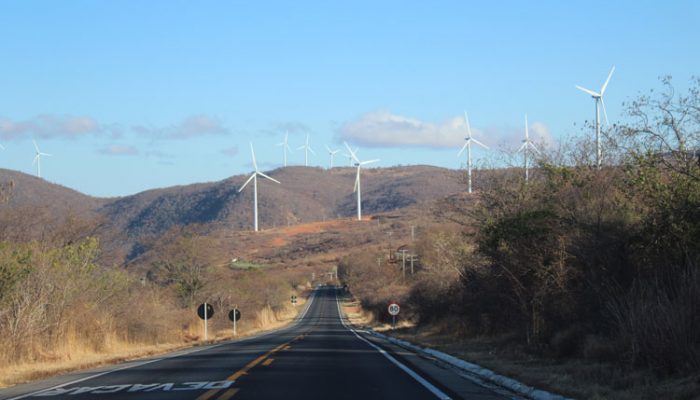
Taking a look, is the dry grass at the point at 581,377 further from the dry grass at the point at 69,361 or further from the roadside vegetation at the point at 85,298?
the roadside vegetation at the point at 85,298

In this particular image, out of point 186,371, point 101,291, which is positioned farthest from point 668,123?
point 101,291

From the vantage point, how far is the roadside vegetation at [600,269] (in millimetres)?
13375

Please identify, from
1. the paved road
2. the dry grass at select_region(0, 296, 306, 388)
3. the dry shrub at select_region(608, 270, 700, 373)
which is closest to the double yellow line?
the paved road

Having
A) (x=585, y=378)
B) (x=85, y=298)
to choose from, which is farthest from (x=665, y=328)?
(x=85, y=298)

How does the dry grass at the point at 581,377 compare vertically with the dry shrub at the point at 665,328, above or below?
below

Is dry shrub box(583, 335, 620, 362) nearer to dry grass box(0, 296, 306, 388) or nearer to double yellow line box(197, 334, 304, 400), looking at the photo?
double yellow line box(197, 334, 304, 400)

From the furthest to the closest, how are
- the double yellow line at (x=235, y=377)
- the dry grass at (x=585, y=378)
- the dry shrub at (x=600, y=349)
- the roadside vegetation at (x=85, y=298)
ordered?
the roadside vegetation at (x=85, y=298) < the dry shrub at (x=600, y=349) < the double yellow line at (x=235, y=377) < the dry grass at (x=585, y=378)

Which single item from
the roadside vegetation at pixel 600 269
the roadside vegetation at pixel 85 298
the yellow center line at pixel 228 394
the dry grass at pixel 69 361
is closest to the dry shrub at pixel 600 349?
the roadside vegetation at pixel 600 269

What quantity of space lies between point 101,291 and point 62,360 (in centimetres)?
1063

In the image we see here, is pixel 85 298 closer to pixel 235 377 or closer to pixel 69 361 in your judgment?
pixel 69 361

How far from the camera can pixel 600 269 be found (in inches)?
752

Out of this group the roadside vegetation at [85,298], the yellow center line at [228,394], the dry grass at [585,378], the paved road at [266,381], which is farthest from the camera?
the roadside vegetation at [85,298]

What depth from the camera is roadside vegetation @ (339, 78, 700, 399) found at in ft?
43.9

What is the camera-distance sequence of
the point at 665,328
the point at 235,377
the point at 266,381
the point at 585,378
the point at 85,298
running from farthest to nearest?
the point at 85,298 < the point at 235,377 < the point at 266,381 < the point at 585,378 < the point at 665,328
